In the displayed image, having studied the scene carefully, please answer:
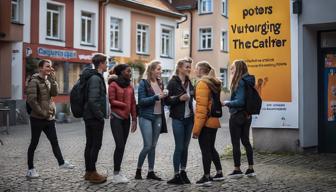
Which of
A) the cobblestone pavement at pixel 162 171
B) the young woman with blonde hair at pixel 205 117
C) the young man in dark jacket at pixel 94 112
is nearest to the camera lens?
the cobblestone pavement at pixel 162 171

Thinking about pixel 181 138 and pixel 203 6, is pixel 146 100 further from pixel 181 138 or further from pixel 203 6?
pixel 203 6

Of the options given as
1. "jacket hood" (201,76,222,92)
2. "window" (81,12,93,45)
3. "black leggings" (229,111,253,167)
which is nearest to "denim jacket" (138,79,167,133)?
"jacket hood" (201,76,222,92)

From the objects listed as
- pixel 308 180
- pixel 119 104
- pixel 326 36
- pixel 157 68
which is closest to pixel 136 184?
pixel 119 104

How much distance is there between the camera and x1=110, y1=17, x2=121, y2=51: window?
2920 centimetres

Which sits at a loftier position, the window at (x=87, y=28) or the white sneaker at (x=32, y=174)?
the window at (x=87, y=28)

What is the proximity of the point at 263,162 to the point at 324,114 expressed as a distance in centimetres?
206

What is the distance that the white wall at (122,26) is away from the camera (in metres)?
28.4

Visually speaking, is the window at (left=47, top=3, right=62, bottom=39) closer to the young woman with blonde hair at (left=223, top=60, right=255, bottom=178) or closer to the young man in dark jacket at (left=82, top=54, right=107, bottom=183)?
the young man in dark jacket at (left=82, top=54, right=107, bottom=183)

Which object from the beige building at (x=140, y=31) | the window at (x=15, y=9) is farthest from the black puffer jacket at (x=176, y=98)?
the beige building at (x=140, y=31)

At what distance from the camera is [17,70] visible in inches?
904

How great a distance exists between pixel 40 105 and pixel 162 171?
2307mm

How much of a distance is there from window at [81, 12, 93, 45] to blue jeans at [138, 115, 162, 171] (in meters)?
19.4

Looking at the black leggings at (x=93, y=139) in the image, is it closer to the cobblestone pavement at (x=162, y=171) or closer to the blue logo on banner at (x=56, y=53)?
the cobblestone pavement at (x=162, y=171)

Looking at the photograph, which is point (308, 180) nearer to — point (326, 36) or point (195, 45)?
point (326, 36)
